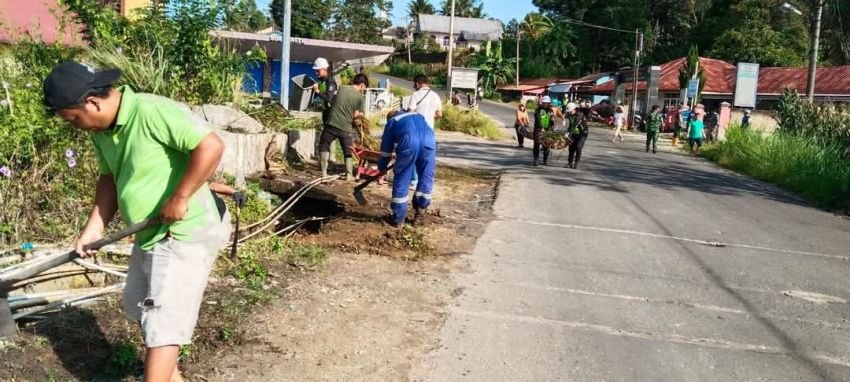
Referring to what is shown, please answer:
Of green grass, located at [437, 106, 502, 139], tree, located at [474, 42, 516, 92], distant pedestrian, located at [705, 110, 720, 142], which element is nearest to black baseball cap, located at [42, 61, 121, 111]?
green grass, located at [437, 106, 502, 139]

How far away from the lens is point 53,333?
413 centimetres

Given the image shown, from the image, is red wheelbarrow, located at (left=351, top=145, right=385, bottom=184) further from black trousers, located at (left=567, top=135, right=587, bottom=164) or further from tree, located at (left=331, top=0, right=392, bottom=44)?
tree, located at (left=331, top=0, right=392, bottom=44)

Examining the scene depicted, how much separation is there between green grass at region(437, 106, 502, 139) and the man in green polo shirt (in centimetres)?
2305

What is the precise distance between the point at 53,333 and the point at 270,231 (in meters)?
3.05

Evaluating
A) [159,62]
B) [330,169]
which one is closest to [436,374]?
[159,62]

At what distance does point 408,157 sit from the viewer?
768 centimetres

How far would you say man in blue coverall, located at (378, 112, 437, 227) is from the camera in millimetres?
7633

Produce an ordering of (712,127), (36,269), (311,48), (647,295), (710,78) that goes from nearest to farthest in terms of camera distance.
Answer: (36,269), (647,295), (311,48), (712,127), (710,78)

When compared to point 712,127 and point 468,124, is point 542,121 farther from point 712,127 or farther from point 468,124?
point 712,127

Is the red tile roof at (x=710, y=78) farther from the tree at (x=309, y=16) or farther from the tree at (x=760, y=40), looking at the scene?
the tree at (x=309, y=16)

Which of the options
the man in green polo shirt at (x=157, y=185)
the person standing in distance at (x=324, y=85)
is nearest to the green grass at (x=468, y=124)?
the person standing in distance at (x=324, y=85)

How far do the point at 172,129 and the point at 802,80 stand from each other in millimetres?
45756

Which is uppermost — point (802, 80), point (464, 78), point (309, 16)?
point (309, 16)

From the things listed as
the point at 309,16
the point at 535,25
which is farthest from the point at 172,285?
the point at 535,25
